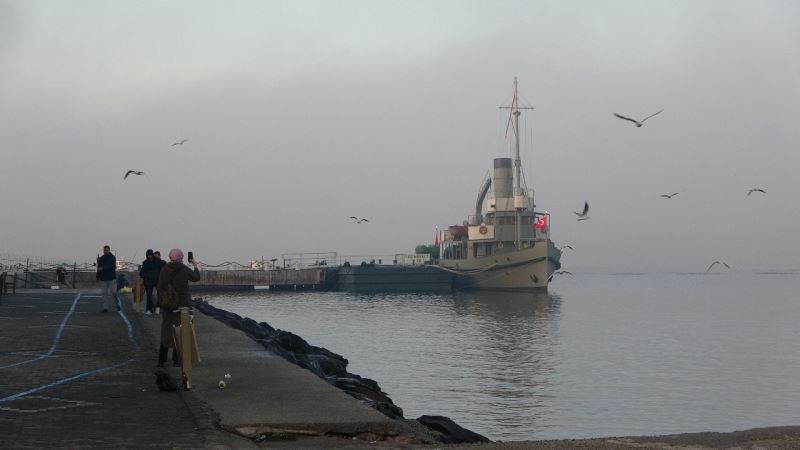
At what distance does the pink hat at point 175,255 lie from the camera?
14.0 m

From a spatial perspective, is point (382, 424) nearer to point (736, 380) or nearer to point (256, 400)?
point (256, 400)

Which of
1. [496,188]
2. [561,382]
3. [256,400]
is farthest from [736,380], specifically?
[496,188]

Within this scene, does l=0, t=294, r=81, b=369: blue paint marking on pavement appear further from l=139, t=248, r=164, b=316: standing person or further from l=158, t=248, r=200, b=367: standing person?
l=158, t=248, r=200, b=367: standing person

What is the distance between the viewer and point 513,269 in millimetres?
97562

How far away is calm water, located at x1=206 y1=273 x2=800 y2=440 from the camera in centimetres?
2184

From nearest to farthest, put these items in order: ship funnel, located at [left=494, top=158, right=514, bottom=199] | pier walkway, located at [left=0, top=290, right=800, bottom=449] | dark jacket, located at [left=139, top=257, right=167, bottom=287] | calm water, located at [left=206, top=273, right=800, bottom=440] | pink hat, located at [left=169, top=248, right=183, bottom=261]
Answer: pier walkway, located at [left=0, top=290, right=800, bottom=449] → pink hat, located at [left=169, top=248, right=183, bottom=261] → calm water, located at [left=206, top=273, right=800, bottom=440] → dark jacket, located at [left=139, top=257, right=167, bottom=287] → ship funnel, located at [left=494, top=158, right=514, bottom=199]

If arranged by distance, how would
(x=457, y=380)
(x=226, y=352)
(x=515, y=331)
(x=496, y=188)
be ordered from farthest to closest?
(x=496, y=188), (x=515, y=331), (x=457, y=380), (x=226, y=352)

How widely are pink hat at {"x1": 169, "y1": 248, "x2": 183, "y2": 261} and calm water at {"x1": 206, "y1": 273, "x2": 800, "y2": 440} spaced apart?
24.3ft

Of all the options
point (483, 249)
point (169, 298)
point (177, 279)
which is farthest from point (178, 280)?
point (483, 249)

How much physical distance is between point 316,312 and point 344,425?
59.4 meters

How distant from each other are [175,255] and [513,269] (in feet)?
278

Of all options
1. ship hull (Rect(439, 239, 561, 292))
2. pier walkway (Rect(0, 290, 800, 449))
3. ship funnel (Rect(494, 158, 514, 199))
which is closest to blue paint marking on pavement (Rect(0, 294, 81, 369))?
pier walkway (Rect(0, 290, 800, 449))

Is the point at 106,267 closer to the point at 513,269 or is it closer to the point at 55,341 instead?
the point at 55,341

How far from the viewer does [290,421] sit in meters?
10.4
